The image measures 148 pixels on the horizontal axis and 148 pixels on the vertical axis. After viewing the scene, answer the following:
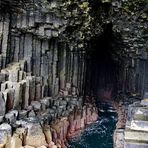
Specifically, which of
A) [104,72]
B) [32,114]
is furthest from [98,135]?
[104,72]

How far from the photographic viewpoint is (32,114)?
1073 cm

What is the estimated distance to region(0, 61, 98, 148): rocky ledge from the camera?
9.71 meters

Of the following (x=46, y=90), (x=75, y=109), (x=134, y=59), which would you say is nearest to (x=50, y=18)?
(x=46, y=90)

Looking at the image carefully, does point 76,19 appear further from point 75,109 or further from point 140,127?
point 140,127

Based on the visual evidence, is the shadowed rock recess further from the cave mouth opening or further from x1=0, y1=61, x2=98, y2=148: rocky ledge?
the cave mouth opening

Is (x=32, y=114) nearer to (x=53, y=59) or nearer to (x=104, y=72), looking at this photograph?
(x=53, y=59)

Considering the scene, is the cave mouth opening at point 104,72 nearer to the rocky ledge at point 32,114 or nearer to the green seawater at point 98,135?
the green seawater at point 98,135

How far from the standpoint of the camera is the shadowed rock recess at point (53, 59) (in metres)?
10.3

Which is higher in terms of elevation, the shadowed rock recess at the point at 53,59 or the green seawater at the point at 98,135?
the shadowed rock recess at the point at 53,59

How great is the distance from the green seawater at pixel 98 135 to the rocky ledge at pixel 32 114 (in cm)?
29

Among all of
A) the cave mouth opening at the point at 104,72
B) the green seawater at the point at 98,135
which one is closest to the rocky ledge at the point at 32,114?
the green seawater at the point at 98,135

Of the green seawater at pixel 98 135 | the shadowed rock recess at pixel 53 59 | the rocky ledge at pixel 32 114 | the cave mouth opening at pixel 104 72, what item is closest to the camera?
the rocky ledge at pixel 32 114

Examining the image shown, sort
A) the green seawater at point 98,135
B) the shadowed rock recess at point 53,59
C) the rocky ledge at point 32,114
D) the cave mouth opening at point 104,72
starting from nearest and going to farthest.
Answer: the rocky ledge at point 32,114
the shadowed rock recess at point 53,59
the green seawater at point 98,135
the cave mouth opening at point 104,72

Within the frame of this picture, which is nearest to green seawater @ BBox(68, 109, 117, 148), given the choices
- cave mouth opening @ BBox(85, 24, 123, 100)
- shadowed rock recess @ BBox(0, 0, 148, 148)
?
shadowed rock recess @ BBox(0, 0, 148, 148)
